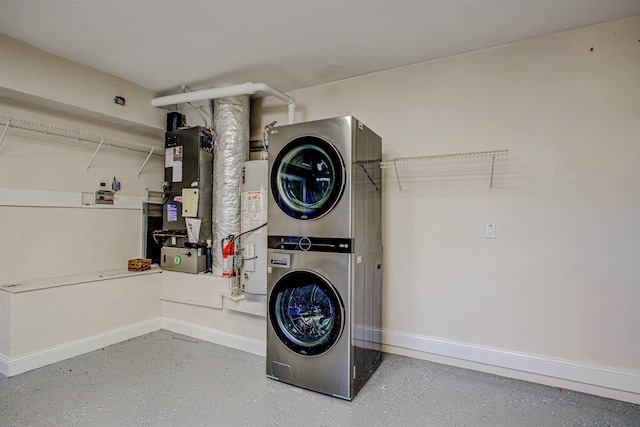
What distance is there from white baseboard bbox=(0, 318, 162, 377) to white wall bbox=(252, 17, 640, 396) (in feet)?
8.08

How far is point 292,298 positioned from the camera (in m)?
2.42

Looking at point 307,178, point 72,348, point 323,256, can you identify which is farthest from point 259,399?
point 72,348

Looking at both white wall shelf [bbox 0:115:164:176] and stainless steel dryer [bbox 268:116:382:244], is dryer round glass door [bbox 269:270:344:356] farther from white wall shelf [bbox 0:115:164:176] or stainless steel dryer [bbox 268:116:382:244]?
white wall shelf [bbox 0:115:164:176]

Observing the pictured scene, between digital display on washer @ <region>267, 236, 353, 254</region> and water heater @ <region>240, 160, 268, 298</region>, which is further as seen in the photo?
water heater @ <region>240, 160, 268, 298</region>

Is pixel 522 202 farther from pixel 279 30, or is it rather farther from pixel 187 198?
pixel 187 198

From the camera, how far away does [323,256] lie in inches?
86.3

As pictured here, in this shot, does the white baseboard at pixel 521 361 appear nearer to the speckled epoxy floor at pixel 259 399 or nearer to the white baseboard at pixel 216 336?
the speckled epoxy floor at pixel 259 399

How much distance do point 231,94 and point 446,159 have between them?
2070 millimetres

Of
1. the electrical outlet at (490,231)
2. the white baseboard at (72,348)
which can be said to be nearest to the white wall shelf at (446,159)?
the electrical outlet at (490,231)

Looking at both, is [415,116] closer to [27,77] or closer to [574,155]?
[574,155]

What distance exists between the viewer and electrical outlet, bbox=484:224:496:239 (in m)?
2.53

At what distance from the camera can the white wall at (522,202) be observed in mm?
2184

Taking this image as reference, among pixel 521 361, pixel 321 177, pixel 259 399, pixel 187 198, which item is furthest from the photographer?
pixel 187 198

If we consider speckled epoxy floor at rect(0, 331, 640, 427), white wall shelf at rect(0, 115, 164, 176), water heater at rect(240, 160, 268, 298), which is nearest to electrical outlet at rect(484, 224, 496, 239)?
speckled epoxy floor at rect(0, 331, 640, 427)
